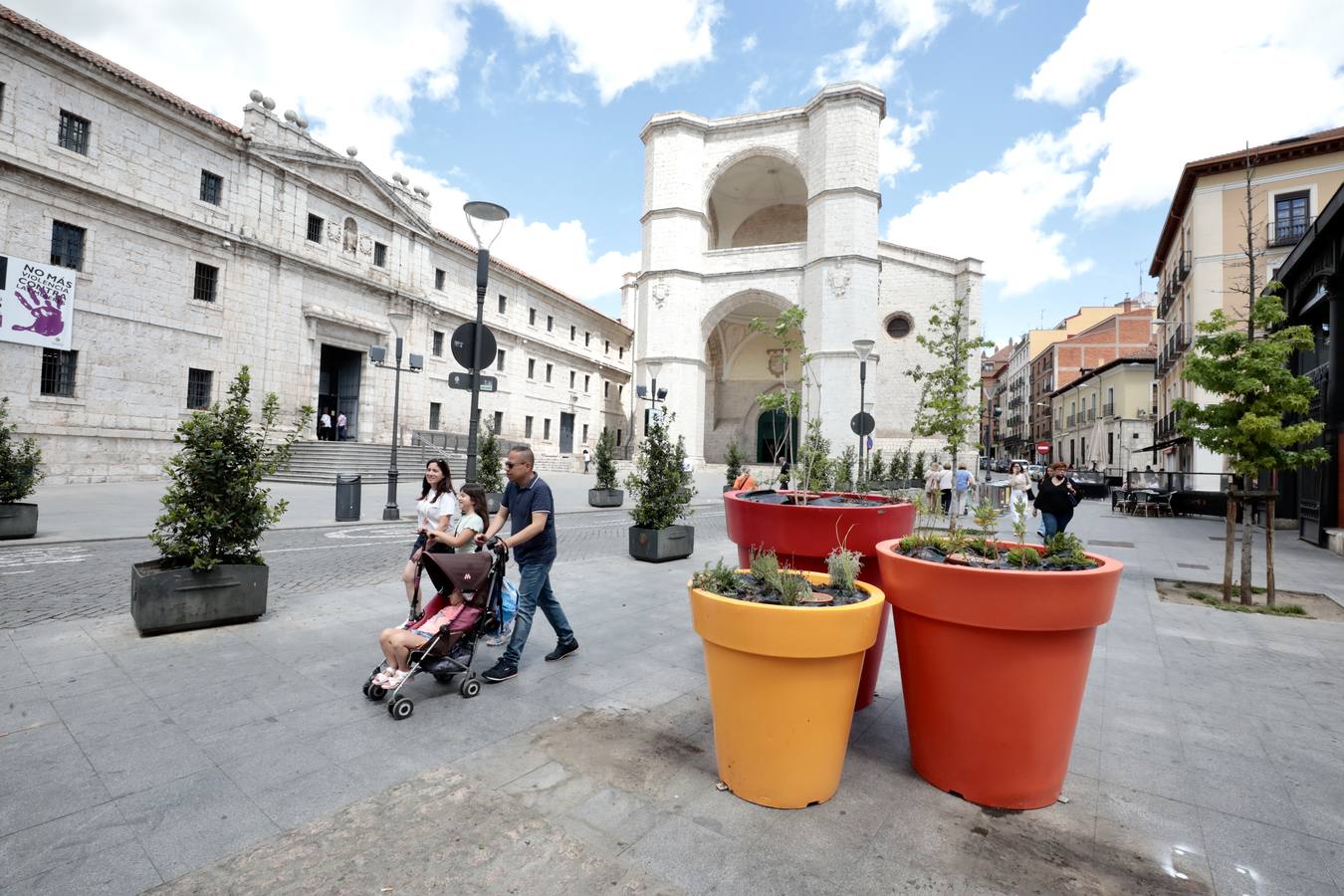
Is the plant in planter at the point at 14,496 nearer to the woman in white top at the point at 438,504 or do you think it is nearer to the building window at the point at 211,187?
the woman in white top at the point at 438,504

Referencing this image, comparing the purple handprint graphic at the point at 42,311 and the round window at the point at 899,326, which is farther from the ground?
the round window at the point at 899,326

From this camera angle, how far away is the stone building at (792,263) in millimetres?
31797

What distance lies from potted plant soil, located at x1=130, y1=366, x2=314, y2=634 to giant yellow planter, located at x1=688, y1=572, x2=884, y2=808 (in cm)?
402

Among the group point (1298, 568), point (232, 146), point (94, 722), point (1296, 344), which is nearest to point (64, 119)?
point (232, 146)

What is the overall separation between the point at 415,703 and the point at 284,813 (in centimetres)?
120

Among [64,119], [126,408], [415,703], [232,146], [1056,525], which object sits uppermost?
[232,146]

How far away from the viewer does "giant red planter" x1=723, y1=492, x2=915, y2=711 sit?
11.9 ft

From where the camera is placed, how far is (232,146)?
2178 cm

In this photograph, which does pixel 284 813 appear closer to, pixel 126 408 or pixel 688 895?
pixel 688 895

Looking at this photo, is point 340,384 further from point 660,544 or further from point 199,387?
point 660,544

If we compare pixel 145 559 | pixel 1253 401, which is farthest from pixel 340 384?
pixel 1253 401

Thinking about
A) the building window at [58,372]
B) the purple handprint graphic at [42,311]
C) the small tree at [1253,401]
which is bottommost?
the small tree at [1253,401]

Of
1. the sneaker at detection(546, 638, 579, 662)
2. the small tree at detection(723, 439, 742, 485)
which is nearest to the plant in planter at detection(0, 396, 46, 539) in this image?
the sneaker at detection(546, 638, 579, 662)

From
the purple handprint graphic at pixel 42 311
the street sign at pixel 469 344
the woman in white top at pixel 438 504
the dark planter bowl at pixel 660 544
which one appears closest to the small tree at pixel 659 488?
the dark planter bowl at pixel 660 544
